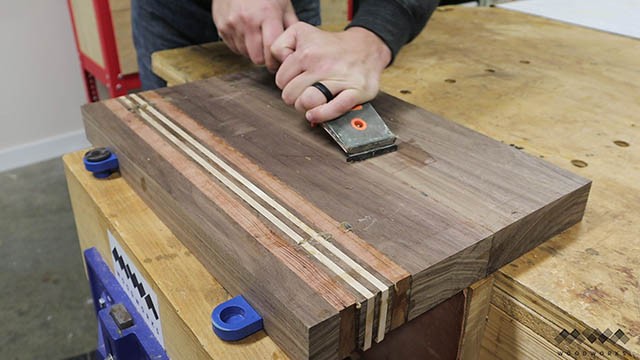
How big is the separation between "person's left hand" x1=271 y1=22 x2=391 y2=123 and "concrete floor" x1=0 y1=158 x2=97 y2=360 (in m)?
0.98

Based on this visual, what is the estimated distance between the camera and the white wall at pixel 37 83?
5.96 feet

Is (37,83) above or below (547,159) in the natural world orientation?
below

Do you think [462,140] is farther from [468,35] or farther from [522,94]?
[468,35]

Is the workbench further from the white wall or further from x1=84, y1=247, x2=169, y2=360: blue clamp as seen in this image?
the white wall

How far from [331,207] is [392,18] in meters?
0.39

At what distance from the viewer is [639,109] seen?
0.72 metres

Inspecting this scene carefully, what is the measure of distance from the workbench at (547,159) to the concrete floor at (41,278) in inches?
29.8

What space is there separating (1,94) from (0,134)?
5.8 inches

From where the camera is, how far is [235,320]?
39 cm

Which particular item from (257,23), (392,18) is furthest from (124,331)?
(392,18)

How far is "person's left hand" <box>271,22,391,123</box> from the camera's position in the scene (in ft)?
1.85

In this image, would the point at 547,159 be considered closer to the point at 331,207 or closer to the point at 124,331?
the point at 331,207

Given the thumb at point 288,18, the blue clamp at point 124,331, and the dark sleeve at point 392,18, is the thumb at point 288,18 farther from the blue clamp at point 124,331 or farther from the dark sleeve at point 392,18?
the blue clamp at point 124,331

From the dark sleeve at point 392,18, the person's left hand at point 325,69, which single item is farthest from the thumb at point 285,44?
the dark sleeve at point 392,18
